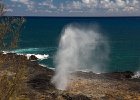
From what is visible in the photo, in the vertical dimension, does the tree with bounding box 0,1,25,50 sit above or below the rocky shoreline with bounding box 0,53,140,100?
above

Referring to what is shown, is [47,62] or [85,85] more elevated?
[85,85]

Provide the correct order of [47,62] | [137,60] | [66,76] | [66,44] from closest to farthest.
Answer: [66,76]
[66,44]
[47,62]
[137,60]

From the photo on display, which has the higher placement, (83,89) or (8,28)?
(8,28)

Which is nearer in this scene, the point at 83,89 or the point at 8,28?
the point at 8,28

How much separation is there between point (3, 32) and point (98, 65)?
72.6m

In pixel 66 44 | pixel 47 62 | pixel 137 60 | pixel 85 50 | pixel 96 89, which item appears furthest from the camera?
pixel 85 50

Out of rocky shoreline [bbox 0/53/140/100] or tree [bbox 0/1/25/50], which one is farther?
rocky shoreline [bbox 0/53/140/100]

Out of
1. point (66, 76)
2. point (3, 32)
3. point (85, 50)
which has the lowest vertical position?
point (85, 50)

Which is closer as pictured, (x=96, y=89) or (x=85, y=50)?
(x=96, y=89)

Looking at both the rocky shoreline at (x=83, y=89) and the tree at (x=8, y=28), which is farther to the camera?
the rocky shoreline at (x=83, y=89)

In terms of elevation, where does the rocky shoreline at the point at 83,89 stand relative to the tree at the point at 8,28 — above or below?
below

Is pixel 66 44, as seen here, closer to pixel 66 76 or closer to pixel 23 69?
pixel 66 76

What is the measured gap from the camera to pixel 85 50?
123 m

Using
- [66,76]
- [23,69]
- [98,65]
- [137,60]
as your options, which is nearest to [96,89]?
[66,76]
